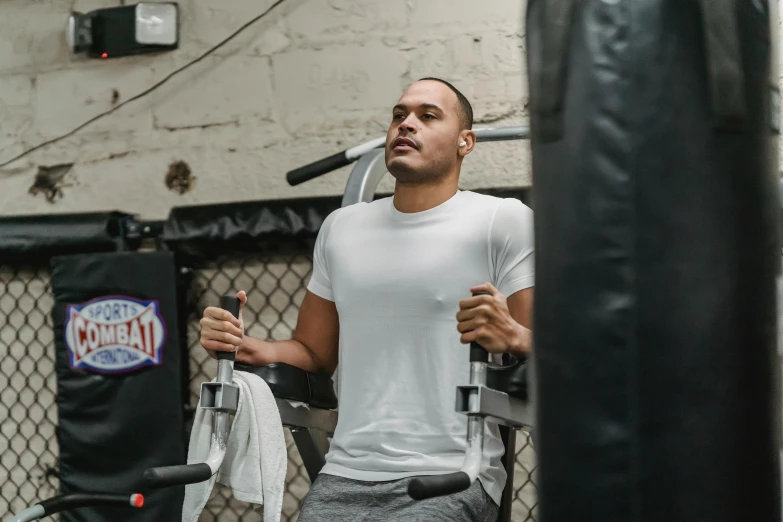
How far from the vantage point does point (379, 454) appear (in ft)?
5.52

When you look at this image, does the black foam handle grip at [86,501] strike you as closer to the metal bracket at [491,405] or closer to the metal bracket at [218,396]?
the metal bracket at [218,396]

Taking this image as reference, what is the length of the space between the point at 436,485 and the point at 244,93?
1960 mm

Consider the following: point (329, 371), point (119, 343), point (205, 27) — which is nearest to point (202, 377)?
point (119, 343)

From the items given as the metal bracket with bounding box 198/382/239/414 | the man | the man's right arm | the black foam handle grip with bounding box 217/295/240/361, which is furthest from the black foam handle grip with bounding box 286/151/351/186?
the metal bracket with bounding box 198/382/239/414

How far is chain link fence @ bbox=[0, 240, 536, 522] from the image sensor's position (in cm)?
272

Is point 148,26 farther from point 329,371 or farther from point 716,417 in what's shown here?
point 716,417

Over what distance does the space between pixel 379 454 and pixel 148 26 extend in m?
1.82

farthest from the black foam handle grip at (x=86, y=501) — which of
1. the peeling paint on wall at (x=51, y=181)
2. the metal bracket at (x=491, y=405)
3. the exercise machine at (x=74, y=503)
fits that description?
the peeling paint on wall at (x=51, y=181)

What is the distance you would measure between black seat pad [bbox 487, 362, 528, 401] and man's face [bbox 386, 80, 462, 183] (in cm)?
52

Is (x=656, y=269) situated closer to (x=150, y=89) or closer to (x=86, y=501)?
(x=86, y=501)

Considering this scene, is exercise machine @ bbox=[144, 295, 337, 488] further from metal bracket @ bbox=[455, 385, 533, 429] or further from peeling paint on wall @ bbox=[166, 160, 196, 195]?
peeling paint on wall @ bbox=[166, 160, 196, 195]

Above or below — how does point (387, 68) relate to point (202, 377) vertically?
above

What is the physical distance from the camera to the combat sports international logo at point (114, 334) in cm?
268

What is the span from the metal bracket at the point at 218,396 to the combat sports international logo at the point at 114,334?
3.60 ft
